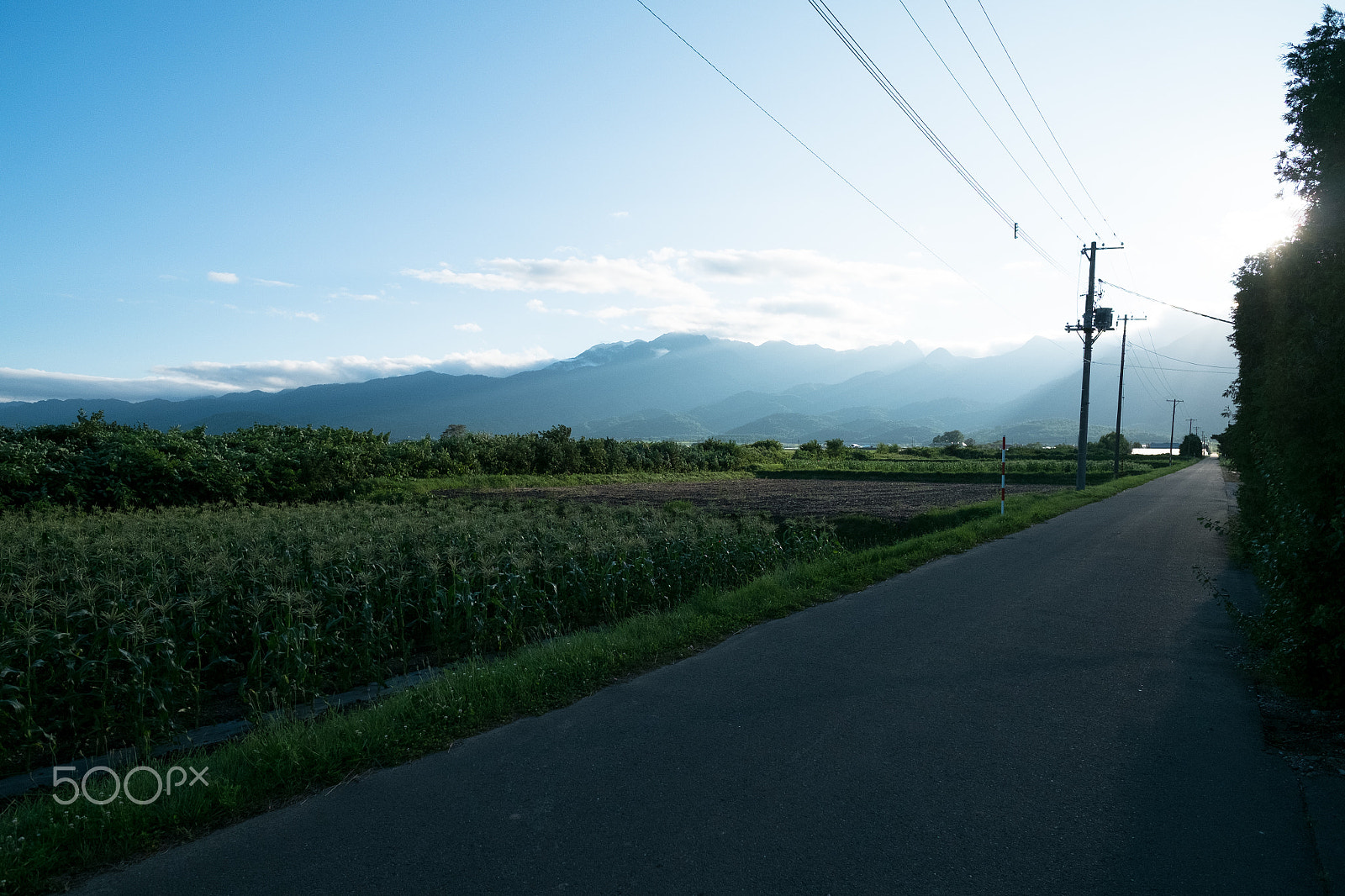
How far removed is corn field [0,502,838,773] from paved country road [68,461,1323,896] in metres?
2.53

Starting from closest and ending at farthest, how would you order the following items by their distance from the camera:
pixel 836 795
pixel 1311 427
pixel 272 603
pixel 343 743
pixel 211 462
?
pixel 836 795, pixel 343 743, pixel 1311 427, pixel 272 603, pixel 211 462

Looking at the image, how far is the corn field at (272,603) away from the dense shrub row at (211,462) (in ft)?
18.3

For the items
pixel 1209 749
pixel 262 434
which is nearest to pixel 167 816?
pixel 1209 749

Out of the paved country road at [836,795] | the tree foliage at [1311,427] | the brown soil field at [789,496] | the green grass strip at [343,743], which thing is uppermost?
the tree foliage at [1311,427]

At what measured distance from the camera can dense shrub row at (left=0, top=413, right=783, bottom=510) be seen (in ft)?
55.7

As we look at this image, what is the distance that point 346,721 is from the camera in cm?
466

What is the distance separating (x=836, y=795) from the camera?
367cm

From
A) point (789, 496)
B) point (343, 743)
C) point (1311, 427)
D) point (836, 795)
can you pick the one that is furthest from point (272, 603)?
point (789, 496)

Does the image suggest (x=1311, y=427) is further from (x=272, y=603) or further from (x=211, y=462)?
(x=211, y=462)

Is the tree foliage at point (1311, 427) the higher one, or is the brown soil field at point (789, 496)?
the tree foliage at point (1311, 427)

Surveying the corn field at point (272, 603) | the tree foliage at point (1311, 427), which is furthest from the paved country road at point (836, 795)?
the corn field at point (272, 603)

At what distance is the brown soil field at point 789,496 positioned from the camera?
23438 mm

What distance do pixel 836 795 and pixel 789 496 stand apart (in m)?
27.0

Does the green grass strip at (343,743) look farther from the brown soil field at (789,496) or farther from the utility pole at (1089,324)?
the utility pole at (1089,324)
